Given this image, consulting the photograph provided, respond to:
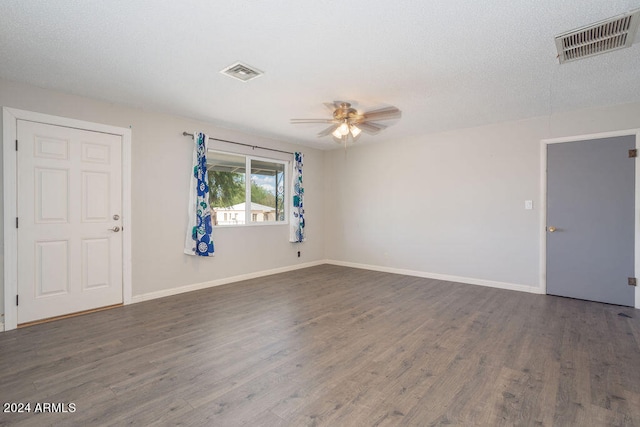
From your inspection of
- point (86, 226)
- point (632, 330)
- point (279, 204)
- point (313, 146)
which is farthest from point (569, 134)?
point (86, 226)

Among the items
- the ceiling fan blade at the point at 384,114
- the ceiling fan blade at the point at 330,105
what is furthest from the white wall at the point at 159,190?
the ceiling fan blade at the point at 384,114

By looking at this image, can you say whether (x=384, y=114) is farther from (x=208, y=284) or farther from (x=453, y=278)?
(x=208, y=284)

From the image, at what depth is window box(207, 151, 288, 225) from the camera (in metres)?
4.94

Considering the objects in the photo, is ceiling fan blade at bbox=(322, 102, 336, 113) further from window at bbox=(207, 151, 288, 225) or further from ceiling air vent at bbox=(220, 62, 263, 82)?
window at bbox=(207, 151, 288, 225)

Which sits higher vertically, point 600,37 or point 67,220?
point 600,37

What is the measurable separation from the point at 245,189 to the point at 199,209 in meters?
1.05

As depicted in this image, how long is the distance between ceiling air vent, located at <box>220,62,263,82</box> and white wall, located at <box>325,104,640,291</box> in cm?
343

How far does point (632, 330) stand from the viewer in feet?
10.1

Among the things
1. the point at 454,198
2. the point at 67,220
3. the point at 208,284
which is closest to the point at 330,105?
the point at 454,198

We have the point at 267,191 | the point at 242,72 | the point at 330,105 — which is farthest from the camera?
the point at 267,191

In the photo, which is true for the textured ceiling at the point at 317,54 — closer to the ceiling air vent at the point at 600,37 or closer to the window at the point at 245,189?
the ceiling air vent at the point at 600,37

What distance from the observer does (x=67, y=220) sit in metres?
3.52

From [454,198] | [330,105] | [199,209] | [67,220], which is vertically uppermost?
[330,105]

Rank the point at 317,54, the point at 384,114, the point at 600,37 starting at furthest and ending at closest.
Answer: the point at 384,114, the point at 317,54, the point at 600,37
